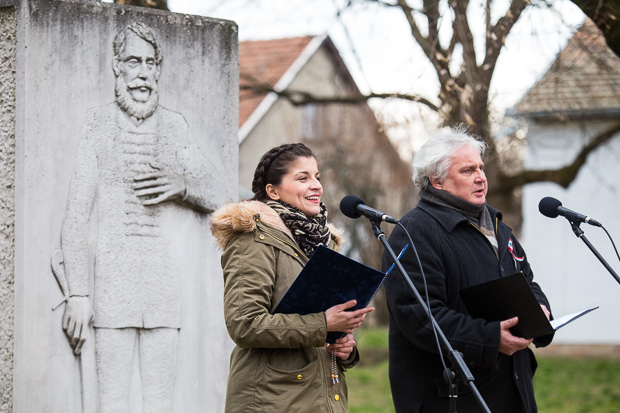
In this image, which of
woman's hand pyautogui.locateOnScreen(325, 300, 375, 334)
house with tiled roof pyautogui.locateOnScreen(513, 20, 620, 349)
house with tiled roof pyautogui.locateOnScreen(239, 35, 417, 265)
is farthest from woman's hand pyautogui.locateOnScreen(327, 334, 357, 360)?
house with tiled roof pyautogui.locateOnScreen(239, 35, 417, 265)

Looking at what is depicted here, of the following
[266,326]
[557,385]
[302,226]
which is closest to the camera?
[266,326]

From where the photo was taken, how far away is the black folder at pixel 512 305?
3.83 m

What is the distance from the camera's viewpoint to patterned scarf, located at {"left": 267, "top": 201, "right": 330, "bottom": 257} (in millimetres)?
3768

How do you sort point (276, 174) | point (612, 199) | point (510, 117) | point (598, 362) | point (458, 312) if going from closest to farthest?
point (276, 174) → point (458, 312) → point (510, 117) → point (598, 362) → point (612, 199)

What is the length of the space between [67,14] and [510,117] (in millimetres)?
8132

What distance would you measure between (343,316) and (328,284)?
137 mm

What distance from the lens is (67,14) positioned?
16.0 feet

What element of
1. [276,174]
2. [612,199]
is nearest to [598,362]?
[612,199]

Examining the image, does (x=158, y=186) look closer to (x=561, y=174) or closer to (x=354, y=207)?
(x=354, y=207)

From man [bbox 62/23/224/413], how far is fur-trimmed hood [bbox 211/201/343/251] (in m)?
1.37

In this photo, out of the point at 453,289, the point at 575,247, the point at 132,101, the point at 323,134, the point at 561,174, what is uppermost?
the point at 323,134

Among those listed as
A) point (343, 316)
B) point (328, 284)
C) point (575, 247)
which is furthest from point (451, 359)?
point (575, 247)

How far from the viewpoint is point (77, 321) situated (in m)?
4.78

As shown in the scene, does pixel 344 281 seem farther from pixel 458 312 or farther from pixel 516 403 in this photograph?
pixel 516 403
